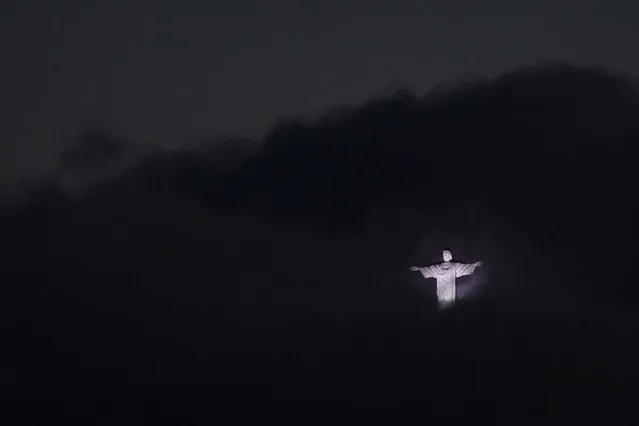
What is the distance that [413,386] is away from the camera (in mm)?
102188

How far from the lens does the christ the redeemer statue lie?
80.9 metres

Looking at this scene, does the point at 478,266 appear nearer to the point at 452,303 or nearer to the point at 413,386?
the point at 452,303

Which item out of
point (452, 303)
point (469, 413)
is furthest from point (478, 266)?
point (469, 413)

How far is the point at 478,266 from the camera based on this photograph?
8644 centimetres

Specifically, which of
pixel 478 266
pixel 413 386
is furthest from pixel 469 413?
pixel 478 266

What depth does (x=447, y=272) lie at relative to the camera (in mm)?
81125

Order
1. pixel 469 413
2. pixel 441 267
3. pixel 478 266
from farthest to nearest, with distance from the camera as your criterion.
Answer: pixel 469 413 < pixel 478 266 < pixel 441 267

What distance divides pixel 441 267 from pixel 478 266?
663 centimetres

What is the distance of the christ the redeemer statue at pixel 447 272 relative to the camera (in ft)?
266

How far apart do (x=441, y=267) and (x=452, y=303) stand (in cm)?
463

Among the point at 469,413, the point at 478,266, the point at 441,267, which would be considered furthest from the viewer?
the point at 469,413

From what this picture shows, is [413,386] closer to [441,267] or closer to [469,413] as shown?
[469,413]

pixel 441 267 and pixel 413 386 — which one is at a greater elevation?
pixel 441 267

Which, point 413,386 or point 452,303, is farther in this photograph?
point 413,386
